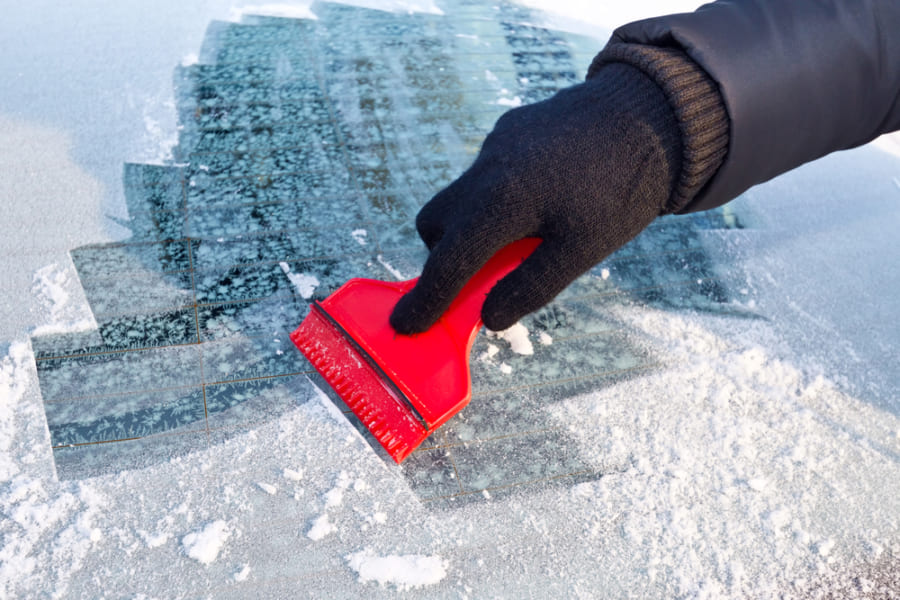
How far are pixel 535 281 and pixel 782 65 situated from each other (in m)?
0.70

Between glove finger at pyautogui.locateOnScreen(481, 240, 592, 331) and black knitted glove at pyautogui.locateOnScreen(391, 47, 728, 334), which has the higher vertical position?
black knitted glove at pyautogui.locateOnScreen(391, 47, 728, 334)

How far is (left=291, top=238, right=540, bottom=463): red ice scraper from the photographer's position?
4.83ft

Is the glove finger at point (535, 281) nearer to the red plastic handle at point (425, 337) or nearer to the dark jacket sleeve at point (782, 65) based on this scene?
the red plastic handle at point (425, 337)

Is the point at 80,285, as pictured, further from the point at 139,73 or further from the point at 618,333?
the point at 618,333

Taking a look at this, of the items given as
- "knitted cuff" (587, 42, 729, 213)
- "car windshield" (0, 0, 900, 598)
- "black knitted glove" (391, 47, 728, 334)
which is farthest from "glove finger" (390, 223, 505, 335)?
"knitted cuff" (587, 42, 729, 213)

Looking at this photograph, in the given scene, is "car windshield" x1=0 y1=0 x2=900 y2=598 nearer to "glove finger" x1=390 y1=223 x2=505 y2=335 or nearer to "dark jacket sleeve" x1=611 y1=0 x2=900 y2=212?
"glove finger" x1=390 y1=223 x2=505 y2=335

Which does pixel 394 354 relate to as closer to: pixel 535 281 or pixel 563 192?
pixel 535 281

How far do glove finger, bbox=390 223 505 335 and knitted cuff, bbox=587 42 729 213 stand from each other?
1.43 feet

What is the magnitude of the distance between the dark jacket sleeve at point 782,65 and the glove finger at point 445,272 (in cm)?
51

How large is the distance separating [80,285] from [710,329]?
1632mm

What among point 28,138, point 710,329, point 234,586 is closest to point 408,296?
point 234,586

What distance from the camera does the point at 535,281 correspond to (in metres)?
1.42

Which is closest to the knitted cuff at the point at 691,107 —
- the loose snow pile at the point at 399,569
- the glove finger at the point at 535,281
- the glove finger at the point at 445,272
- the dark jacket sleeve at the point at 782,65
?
the dark jacket sleeve at the point at 782,65

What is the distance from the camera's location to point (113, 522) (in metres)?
1.32
